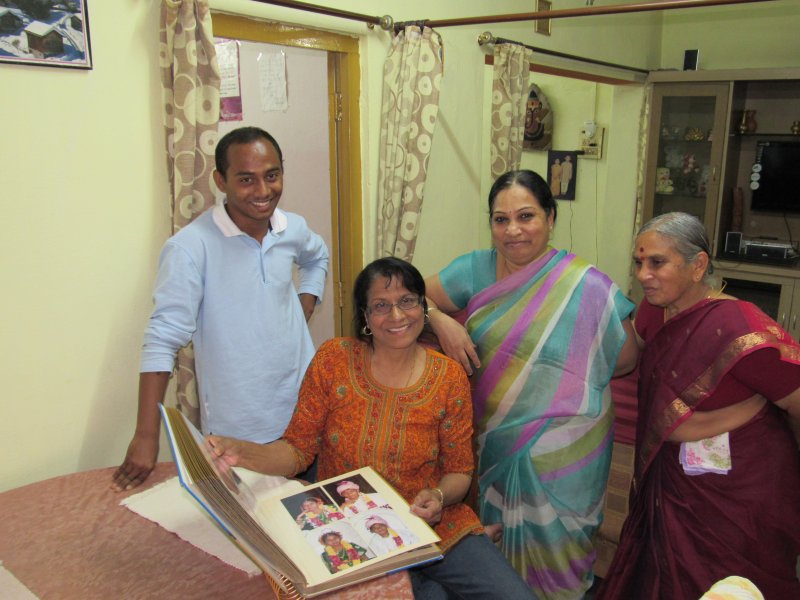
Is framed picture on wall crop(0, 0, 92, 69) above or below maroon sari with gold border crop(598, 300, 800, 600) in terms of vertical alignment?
above

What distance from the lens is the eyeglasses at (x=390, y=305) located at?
154cm

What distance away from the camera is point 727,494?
5.40 ft

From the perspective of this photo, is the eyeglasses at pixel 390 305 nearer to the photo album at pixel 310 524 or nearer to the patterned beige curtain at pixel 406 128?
the photo album at pixel 310 524

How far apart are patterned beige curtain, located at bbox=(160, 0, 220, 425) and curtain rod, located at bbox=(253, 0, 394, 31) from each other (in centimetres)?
29

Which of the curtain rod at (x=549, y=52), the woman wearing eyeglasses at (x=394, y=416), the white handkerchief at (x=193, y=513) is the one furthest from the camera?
the curtain rod at (x=549, y=52)

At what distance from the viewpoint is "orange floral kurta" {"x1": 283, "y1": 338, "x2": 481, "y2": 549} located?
1.53 meters

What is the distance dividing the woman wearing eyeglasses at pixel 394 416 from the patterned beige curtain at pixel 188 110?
53cm

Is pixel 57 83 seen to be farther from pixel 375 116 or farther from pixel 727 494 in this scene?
pixel 727 494

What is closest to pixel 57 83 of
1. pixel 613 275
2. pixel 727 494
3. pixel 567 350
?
pixel 567 350

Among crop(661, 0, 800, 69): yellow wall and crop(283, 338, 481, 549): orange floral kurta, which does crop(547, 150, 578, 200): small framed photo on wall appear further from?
crop(283, 338, 481, 549): orange floral kurta

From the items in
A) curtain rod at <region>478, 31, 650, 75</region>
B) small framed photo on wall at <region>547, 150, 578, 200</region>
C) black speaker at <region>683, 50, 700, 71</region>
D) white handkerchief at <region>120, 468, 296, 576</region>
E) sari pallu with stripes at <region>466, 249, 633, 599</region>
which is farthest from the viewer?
small framed photo on wall at <region>547, 150, 578, 200</region>

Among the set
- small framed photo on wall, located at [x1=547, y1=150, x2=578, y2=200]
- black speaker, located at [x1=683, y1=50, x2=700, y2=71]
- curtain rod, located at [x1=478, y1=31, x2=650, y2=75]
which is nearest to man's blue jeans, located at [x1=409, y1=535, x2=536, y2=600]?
curtain rod, located at [x1=478, y1=31, x2=650, y2=75]

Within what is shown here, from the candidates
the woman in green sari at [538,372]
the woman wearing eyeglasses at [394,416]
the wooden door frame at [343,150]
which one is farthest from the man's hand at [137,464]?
the wooden door frame at [343,150]

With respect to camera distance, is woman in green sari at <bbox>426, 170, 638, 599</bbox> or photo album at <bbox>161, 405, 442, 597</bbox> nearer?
photo album at <bbox>161, 405, 442, 597</bbox>
